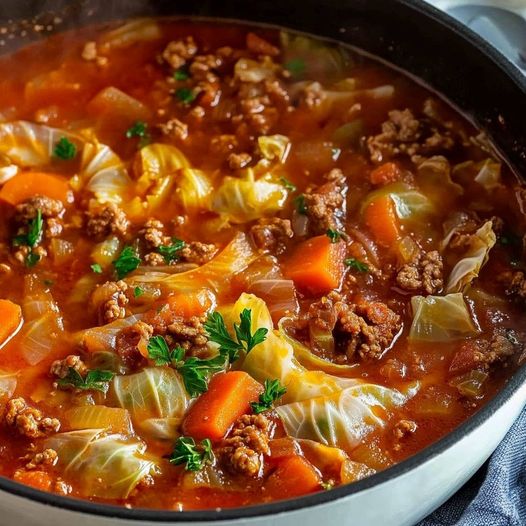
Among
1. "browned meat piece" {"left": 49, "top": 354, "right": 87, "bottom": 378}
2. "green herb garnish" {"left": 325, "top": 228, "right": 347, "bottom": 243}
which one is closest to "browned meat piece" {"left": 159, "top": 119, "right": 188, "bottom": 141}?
"green herb garnish" {"left": 325, "top": 228, "right": 347, "bottom": 243}

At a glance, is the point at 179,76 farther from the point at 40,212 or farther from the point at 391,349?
the point at 391,349

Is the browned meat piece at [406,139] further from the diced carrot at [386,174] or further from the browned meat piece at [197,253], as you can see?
the browned meat piece at [197,253]

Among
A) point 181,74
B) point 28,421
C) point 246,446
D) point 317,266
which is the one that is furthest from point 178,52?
point 246,446

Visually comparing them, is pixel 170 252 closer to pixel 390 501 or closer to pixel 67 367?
pixel 67 367

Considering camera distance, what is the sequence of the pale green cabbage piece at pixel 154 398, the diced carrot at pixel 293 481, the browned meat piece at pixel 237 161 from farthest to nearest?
the browned meat piece at pixel 237 161 < the pale green cabbage piece at pixel 154 398 < the diced carrot at pixel 293 481

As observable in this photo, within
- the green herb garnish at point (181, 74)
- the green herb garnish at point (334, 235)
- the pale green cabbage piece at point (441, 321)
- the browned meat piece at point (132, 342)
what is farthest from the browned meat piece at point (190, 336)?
the green herb garnish at point (181, 74)

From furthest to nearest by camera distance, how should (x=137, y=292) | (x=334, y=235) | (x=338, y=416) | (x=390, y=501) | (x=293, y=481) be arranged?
(x=334, y=235)
(x=137, y=292)
(x=338, y=416)
(x=293, y=481)
(x=390, y=501)

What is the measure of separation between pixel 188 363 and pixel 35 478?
89 centimetres

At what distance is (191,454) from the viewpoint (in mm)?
4465

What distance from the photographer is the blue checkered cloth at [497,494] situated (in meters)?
4.67

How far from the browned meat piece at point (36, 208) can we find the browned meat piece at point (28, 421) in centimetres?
126

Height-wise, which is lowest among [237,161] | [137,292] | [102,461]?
[102,461]

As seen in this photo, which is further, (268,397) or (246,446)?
(268,397)

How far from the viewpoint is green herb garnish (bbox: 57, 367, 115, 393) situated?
4801 millimetres
